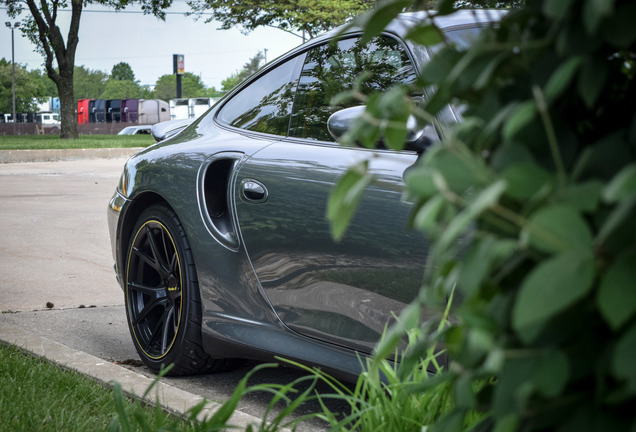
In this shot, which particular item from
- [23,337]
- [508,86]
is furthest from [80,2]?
[508,86]

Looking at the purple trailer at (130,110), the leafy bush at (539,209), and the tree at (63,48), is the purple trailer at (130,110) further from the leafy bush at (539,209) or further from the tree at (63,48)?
the leafy bush at (539,209)

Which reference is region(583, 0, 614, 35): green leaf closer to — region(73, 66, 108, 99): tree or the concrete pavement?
the concrete pavement

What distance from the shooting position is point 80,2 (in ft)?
108

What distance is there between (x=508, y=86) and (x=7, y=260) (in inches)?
270

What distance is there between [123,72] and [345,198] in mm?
166483

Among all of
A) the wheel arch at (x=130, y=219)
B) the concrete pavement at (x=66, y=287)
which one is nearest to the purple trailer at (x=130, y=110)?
the concrete pavement at (x=66, y=287)

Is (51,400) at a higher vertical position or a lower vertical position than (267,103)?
lower

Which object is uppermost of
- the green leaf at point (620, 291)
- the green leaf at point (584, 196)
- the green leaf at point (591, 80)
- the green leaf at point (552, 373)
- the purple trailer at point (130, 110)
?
the green leaf at point (591, 80)

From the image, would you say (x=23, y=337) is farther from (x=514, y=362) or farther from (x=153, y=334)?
(x=514, y=362)

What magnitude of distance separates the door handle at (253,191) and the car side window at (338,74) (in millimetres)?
270

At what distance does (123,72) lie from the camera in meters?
161

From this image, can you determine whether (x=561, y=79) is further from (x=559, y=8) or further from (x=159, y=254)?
(x=159, y=254)

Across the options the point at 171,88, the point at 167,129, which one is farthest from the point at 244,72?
the point at 167,129

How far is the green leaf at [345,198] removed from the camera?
2.74 ft
